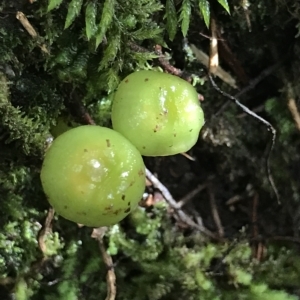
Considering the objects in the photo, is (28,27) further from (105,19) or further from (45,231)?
(45,231)

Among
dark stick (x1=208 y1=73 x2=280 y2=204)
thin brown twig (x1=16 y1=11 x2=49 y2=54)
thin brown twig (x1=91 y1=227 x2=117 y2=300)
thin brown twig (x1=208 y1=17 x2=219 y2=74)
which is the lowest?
thin brown twig (x1=91 y1=227 x2=117 y2=300)

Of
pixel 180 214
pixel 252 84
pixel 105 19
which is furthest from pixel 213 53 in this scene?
pixel 180 214

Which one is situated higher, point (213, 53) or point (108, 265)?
point (213, 53)

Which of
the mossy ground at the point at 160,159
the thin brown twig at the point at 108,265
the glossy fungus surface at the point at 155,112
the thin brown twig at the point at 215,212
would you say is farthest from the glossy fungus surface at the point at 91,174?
the thin brown twig at the point at 215,212

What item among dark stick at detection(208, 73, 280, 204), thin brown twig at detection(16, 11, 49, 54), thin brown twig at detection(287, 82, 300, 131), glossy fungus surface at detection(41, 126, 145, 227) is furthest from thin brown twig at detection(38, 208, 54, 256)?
thin brown twig at detection(287, 82, 300, 131)

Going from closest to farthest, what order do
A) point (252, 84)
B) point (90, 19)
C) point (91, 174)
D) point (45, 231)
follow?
point (91, 174), point (90, 19), point (45, 231), point (252, 84)

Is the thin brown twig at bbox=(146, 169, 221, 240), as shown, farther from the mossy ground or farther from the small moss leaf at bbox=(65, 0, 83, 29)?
the small moss leaf at bbox=(65, 0, 83, 29)
